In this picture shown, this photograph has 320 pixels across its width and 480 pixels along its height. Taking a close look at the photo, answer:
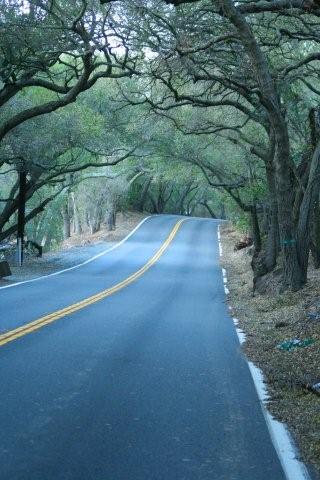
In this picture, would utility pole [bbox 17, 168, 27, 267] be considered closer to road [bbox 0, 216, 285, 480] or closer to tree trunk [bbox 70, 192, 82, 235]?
road [bbox 0, 216, 285, 480]

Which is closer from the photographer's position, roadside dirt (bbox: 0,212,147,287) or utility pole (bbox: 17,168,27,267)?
roadside dirt (bbox: 0,212,147,287)

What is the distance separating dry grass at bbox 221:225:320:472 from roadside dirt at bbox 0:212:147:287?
989 cm

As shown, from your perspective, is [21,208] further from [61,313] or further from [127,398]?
[127,398]

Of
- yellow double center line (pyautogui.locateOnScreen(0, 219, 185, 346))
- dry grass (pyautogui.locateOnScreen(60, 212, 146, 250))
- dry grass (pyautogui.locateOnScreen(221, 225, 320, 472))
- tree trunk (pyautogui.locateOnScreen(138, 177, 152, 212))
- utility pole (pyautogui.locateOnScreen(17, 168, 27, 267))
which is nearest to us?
dry grass (pyautogui.locateOnScreen(221, 225, 320, 472))

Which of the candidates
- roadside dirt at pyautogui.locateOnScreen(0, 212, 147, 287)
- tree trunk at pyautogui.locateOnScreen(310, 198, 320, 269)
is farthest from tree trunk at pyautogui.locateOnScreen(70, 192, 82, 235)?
tree trunk at pyautogui.locateOnScreen(310, 198, 320, 269)

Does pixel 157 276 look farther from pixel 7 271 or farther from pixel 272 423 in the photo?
pixel 272 423

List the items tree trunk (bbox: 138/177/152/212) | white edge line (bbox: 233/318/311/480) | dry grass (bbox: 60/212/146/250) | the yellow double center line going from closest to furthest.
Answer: white edge line (bbox: 233/318/311/480)
the yellow double center line
dry grass (bbox: 60/212/146/250)
tree trunk (bbox: 138/177/152/212)

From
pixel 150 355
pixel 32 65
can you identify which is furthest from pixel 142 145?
pixel 150 355

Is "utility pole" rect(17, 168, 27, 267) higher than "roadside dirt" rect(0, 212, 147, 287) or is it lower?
higher

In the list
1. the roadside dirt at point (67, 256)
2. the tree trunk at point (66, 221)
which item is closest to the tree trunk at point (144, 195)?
the roadside dirt at point (67, 256)

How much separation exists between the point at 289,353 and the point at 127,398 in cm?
357

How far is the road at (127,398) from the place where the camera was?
503 centimetres

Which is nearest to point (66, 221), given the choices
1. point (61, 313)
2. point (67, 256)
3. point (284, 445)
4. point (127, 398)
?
point (67, 256)

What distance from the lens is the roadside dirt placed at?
26953 mm
